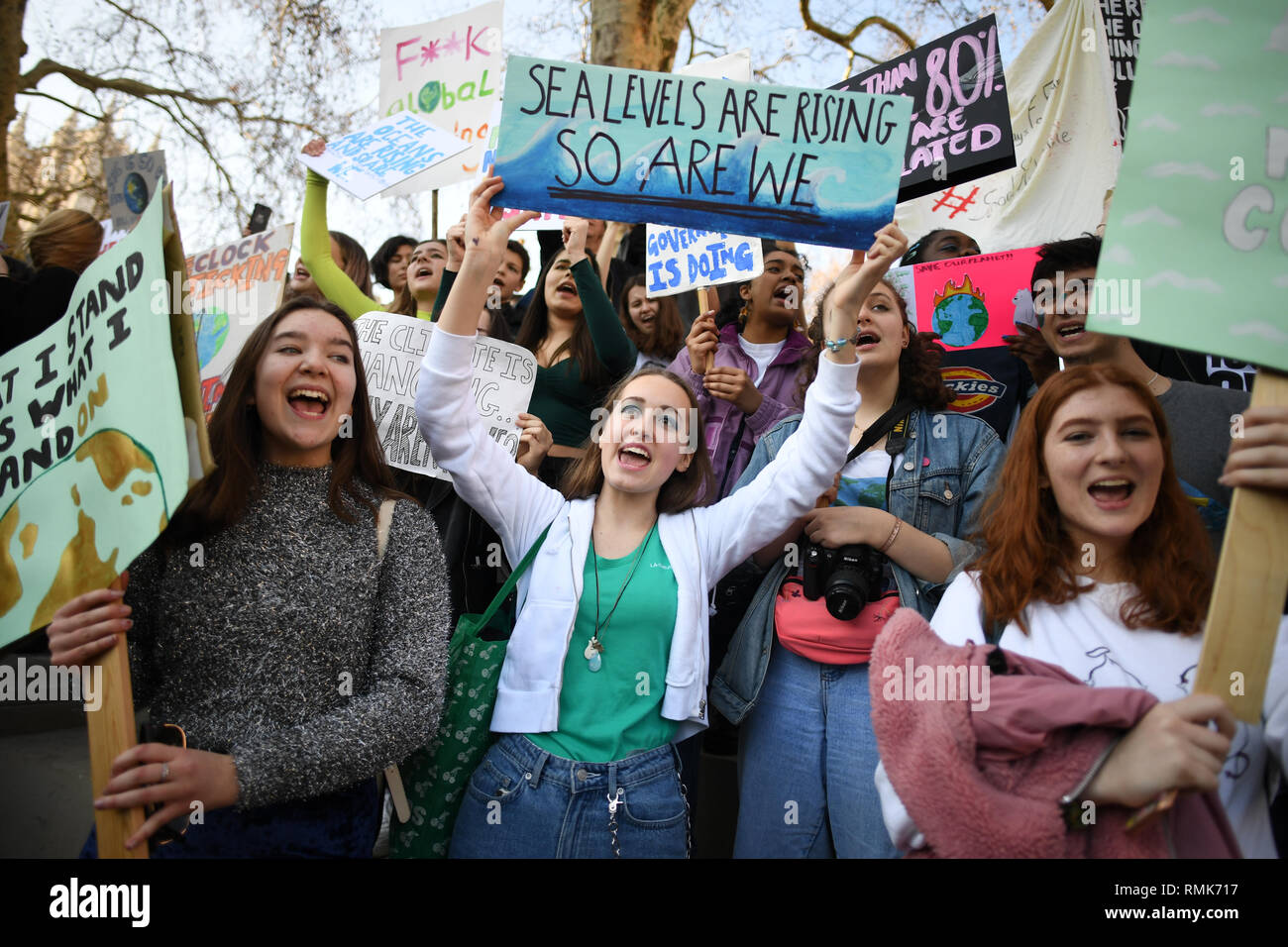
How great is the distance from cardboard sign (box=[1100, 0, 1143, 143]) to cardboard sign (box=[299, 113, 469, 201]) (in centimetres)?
416

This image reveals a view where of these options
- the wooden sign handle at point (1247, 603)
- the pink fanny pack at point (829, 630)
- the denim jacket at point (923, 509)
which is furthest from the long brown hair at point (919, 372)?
the wooden sign handle at point (1247, 603)

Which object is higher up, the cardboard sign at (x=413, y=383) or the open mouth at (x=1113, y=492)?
the cardboard sign at (x=413, y=383)

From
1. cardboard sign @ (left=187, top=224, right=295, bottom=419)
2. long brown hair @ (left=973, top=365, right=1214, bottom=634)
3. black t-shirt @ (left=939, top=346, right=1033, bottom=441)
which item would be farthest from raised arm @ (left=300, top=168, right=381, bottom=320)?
long brown hair @ (left=973, top=365, right=1214, bottom=634)

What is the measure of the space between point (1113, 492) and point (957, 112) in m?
2.35

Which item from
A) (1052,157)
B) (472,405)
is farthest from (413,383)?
(1052,157)

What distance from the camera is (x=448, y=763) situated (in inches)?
89.0

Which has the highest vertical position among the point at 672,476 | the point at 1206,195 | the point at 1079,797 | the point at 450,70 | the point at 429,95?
the point at 450,70

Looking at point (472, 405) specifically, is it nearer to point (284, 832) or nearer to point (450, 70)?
point (284, 832)

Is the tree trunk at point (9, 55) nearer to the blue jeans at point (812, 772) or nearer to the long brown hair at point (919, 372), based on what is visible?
the long brown hair at point (919, 372)

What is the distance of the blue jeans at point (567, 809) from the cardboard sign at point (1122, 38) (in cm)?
502

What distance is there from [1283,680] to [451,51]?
4627 mm

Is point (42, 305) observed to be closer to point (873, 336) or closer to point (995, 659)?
point (873, 336)

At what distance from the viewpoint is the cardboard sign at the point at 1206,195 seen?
1.59 m
